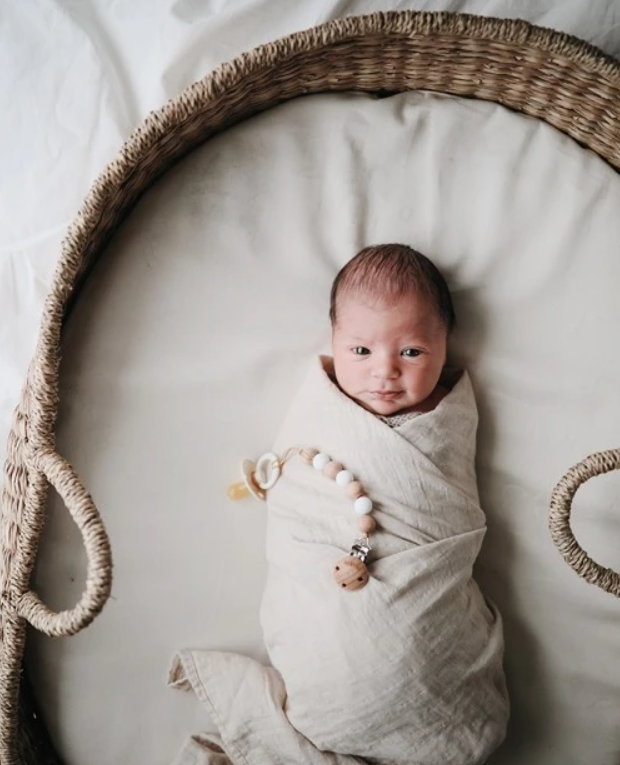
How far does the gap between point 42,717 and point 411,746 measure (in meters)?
0.49

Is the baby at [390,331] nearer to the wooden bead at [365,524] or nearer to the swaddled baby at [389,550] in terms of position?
the swaddled baby at [389,550]

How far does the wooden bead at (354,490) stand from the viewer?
1.02 m

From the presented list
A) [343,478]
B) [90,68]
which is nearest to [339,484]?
[343,478]

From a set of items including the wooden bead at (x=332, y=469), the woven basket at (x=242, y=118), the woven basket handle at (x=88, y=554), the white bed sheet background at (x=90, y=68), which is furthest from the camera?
the white bed sheet background at (x=90, y=68)

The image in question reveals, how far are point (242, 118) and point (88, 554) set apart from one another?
0.65 m

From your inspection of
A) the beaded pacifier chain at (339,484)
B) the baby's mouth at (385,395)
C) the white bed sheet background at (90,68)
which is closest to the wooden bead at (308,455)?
the beaded pacifier chain at (339,484)

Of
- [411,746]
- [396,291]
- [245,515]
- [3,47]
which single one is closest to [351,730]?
[411,746]

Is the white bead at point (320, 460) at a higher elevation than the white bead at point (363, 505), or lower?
higher

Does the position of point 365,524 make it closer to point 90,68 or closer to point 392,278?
point 392,278

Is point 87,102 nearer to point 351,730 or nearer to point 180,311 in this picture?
point 180,311

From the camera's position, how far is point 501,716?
105 cm

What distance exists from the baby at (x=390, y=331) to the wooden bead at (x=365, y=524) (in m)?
0.13

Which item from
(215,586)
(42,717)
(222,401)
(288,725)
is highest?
(222,401)

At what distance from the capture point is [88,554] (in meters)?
0.86
